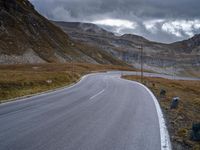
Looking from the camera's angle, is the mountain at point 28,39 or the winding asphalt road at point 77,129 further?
the mountain at point 28,39

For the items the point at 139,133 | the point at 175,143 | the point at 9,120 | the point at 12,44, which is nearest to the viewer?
the point at 175,143

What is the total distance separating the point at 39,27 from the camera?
136125 millimetres

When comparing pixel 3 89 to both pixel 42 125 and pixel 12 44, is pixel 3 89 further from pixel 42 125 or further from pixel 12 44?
pixel 12 44

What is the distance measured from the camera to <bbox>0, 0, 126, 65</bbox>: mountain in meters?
106

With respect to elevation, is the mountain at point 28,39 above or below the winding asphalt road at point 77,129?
above

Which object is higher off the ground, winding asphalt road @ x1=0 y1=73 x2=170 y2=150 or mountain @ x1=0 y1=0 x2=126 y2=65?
mountain @ x1=0 y1=0 x2=126 y2=65

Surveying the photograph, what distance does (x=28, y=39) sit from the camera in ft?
393

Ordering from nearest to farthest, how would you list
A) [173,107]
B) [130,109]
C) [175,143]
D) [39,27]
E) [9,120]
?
[175,143] < [9,120] < [130,109] < [173,107] < [39,27]

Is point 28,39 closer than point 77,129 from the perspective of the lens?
No

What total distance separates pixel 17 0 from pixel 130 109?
5249 inches

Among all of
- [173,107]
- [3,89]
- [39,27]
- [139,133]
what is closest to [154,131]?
[139,133]

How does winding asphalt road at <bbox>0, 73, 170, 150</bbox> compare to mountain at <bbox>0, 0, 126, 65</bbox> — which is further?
mountain at <bbox>0, 0, 126, 65</bbox>

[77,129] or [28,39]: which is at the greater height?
[28,39]

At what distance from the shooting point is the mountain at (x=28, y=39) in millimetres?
106375
